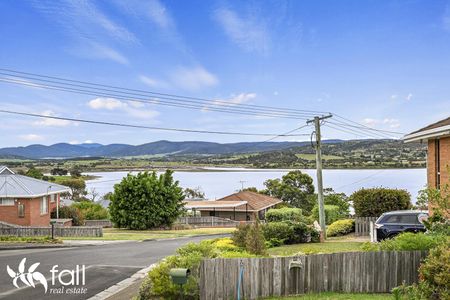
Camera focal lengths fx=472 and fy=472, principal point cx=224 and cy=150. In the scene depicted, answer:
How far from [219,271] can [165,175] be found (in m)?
32.9

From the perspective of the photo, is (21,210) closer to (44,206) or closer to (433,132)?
(44,206)

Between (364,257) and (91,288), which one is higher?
(364,257)

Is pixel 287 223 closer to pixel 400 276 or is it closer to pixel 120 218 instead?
pixel 400 276

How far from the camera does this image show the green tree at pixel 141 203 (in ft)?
137

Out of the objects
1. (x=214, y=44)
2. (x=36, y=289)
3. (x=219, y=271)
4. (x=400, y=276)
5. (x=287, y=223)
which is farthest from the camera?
(x=214, y=44)

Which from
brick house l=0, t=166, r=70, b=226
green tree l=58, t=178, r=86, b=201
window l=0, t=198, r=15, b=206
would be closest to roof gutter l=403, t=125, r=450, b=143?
brick house l=0, t=166, r=70, b=226

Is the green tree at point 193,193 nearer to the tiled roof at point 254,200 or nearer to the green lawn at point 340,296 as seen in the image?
the tiled roof at point 254,200

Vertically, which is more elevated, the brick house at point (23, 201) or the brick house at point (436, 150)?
the brick house at point (436, 150)

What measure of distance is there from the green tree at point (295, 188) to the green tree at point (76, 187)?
4299cm

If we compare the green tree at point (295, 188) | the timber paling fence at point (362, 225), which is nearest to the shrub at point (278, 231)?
the timber paling fence at point (362, 225)

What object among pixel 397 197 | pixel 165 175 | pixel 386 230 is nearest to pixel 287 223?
pixel 386 230

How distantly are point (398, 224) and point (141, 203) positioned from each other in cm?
2579

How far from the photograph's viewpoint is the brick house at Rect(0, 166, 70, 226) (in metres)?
36.2

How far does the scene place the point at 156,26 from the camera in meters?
29.2
